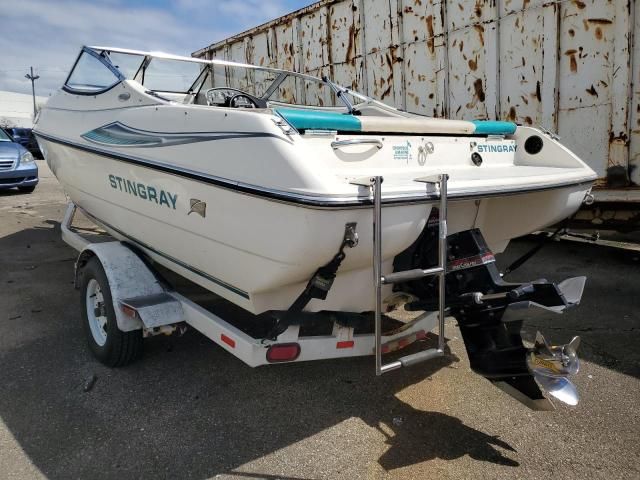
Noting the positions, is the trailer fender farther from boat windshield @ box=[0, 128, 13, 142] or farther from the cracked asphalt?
boat windshield @ box=[0, 128, 13, 142]

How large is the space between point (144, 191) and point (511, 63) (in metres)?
3.92

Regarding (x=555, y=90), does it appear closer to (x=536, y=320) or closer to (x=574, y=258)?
(x=574, y=258)

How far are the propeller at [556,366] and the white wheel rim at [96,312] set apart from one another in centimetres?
250

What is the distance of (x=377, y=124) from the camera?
2.70 m

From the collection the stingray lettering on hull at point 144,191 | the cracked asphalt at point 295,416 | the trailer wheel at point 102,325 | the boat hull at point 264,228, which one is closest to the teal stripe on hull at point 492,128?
the boat hull at point 264,228

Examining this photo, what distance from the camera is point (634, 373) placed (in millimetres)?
3123

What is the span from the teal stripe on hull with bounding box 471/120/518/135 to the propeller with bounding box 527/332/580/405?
1.49m

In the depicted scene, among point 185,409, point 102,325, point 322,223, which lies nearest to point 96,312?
point 102,325

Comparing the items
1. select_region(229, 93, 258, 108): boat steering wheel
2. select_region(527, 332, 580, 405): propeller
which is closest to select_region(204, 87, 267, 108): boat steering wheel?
select_region(229, 93, 258, 108): boat steering wheel

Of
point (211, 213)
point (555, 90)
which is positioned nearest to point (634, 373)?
point (211, 213)

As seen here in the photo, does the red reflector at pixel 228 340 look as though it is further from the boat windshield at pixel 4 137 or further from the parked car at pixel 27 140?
the parked car at pixel 27 140

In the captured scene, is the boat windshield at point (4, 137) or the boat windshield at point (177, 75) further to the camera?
→ the boat windshield at point (4, 137)

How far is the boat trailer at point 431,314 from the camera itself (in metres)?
2.29

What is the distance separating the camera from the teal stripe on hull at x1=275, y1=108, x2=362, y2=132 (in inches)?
95.0
